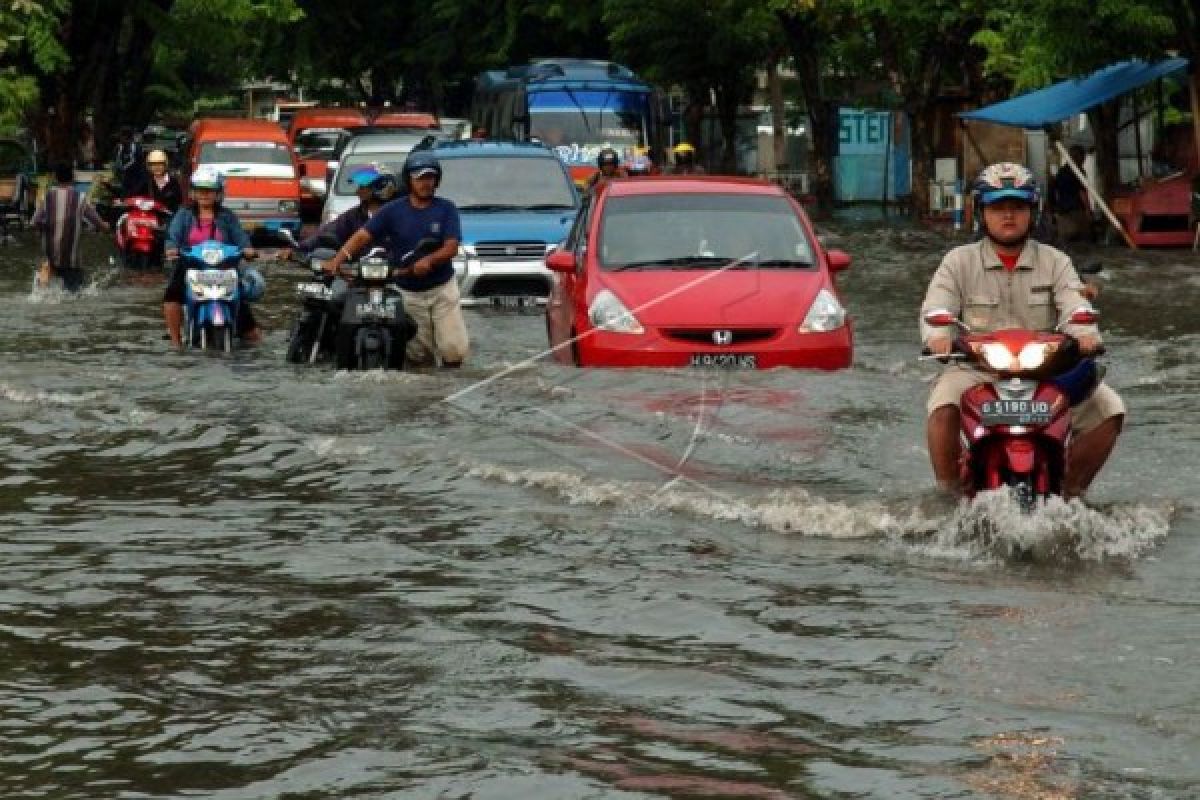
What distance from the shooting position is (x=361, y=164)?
32844mm

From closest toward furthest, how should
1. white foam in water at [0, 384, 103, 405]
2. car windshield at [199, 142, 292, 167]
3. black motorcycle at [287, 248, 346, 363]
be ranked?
white foam in water at [0, 384, 103, 405]
black motorcycle at [287, 248, 346, 363]
car windshield at [199, 142, 292, 167]

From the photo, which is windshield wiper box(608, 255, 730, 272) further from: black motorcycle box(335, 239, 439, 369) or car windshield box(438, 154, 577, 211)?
car windshield box(438, 154, 577, 211)

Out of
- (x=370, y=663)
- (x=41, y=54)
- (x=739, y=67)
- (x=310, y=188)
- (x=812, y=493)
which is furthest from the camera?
(x=739, y=67)

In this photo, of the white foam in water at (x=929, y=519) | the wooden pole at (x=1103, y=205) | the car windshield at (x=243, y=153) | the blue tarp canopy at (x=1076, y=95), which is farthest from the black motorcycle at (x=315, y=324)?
the car windshield at (x=243, y=153)

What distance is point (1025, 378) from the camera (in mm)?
10320

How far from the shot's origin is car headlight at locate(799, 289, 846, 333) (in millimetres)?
16328

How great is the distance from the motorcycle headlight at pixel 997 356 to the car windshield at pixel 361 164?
21167 mm

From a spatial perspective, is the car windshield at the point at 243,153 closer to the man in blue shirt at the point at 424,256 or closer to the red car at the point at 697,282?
the man in blue shirt at the point at 424,256

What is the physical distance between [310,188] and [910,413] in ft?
86.7

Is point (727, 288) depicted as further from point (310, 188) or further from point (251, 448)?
point (310, 188)

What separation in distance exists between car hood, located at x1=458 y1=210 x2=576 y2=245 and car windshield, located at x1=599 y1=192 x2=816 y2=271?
6677mm

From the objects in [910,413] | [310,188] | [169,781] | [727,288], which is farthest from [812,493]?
[310,188]

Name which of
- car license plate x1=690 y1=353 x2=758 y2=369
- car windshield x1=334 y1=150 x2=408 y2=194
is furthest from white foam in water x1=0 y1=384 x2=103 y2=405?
car windshield x1=334 y1=150 x2=408 y2=194

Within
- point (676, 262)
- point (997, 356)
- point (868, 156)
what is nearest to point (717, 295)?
point (676, 262)
